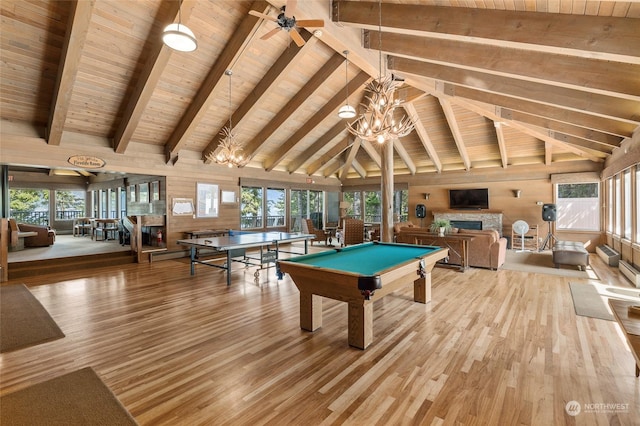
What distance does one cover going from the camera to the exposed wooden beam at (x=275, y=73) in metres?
5.59

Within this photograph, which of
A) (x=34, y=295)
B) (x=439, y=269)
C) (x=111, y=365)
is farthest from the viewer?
(x=439, y=269)

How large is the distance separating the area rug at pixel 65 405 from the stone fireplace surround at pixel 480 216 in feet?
38.6

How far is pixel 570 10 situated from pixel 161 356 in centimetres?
541

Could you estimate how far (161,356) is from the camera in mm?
2918

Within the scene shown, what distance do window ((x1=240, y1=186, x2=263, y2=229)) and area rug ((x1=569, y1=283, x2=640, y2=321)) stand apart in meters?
9.14

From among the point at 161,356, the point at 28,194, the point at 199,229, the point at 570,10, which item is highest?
the point at 570,10

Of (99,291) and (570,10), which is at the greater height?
(570,10)

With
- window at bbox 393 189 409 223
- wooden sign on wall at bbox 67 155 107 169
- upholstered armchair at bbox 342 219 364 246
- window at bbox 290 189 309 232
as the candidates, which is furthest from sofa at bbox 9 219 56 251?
window at bbox 393 189 409 223

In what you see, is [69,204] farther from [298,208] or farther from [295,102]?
[295,102]

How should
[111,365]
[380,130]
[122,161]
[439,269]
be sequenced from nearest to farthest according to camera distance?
[111,365] → [380,130] → [439,269] → [122,161]

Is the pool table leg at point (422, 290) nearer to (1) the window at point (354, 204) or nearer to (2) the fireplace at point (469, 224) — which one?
(2) the fireplace at point (469, 224)

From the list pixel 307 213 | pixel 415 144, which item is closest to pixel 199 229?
pixel 307 213

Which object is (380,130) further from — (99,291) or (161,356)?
(99,291)

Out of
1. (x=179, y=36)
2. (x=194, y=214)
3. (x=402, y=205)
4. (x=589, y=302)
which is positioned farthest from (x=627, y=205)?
(x=194, y=214)
